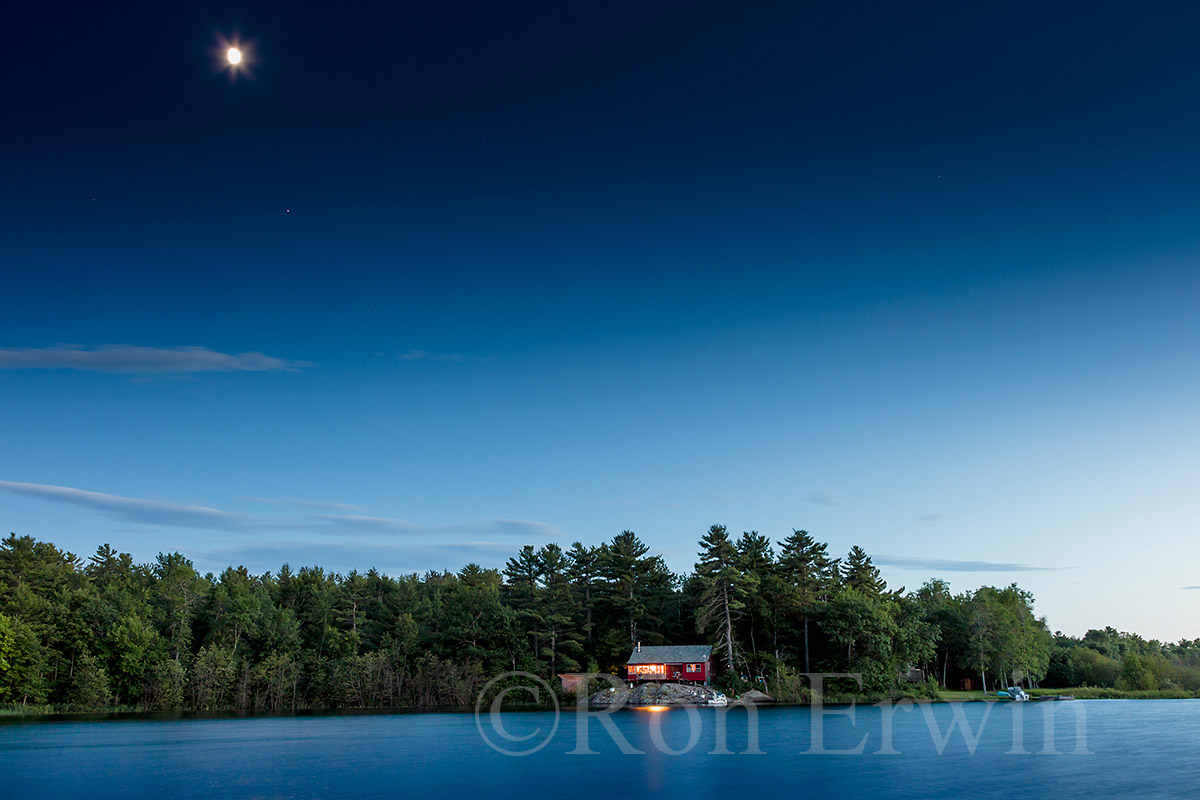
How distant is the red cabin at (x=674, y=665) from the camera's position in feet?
235

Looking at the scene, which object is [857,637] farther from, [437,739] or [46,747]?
[46,747]

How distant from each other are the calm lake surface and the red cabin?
47.9ft

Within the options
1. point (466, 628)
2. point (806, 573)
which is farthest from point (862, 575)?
point (466, 628)

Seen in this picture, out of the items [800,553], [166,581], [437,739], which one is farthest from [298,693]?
[800,553]

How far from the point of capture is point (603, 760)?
36688 mm

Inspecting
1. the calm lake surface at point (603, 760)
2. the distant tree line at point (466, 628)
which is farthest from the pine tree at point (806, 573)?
the calm lake surface at point (603, 760)

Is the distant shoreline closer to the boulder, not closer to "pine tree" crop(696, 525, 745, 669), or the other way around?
the boulder

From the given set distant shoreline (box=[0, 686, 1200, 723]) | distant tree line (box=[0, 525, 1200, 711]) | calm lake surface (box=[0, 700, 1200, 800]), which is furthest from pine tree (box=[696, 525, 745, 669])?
calm lake surface (box=[0, 700, 1200, 800])

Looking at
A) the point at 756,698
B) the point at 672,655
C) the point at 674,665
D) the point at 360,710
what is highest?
the point at 672,655

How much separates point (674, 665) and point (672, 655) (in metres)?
0.85

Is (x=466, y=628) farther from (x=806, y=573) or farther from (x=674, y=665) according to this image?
(x=806, y=573)

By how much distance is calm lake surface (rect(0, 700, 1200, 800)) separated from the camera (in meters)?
29.0

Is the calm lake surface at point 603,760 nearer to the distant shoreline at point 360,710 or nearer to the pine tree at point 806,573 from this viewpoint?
the distant shoreline at point 360,710

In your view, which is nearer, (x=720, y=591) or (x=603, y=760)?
(x=603, y=760)
